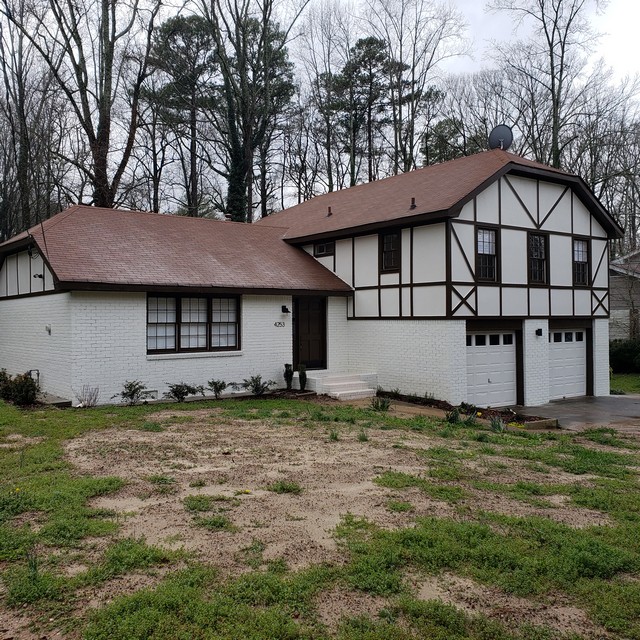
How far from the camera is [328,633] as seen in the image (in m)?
3.36

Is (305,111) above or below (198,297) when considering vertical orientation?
above

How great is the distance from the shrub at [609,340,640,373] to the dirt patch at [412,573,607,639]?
950 inches

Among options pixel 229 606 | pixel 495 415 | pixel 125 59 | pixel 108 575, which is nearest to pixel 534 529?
pixel 229 606

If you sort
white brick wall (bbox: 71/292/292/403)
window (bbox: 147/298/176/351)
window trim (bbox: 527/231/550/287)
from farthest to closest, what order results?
window trim (bbox: 527/231/550/287)
window (bbox: 147/298/176/351)
white brick wall (bbox: 71/292/292/403)

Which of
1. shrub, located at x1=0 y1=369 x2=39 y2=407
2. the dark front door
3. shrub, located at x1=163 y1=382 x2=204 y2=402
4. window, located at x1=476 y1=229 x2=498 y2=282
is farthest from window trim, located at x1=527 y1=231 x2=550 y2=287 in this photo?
shrub, located at x1=0 y1=369 x2=39 y2=407

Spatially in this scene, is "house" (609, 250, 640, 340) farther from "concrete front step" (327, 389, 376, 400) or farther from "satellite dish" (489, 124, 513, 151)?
"concrete front step" (327, 389, 376, 400)

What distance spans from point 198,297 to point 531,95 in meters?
22.0

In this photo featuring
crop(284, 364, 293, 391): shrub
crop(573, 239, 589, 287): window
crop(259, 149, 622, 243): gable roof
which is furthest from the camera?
crop(573, 239, 589, 287): window

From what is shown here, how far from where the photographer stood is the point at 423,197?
15656 mm

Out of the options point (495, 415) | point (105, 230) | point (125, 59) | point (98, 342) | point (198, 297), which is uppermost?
point (125, 59)

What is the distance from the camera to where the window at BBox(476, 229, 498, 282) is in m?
14.9

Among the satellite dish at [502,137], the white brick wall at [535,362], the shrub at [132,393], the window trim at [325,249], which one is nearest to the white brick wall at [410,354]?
the window trim at [325,249]

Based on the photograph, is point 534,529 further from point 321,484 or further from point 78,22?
point 78,22

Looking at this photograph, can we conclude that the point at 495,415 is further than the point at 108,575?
Yes
